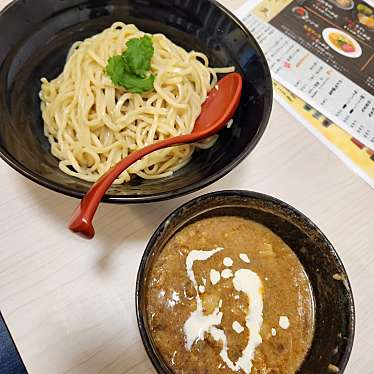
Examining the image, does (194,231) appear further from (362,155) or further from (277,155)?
(362,155)

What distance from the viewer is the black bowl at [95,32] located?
97cm

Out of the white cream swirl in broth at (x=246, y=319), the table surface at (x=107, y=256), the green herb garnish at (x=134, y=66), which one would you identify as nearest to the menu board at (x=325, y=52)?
the table surface at (x=107, y=256)

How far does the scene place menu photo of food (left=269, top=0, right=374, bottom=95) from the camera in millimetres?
1479

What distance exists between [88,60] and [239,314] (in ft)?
2.44

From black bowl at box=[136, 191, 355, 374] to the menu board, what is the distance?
488 mm

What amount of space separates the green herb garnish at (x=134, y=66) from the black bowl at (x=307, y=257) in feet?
1.23

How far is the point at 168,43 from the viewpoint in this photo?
4.09 feet

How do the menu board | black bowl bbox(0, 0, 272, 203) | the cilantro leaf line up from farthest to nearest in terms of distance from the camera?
the menu board < the cilantro leaf < black bowl bbox(0, 0, 272, 203)

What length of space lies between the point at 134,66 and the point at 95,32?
236 millimetres

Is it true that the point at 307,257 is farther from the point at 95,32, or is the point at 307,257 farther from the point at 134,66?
the point at 95,32

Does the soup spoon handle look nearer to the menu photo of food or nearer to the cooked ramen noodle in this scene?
the cooked ramen noodle

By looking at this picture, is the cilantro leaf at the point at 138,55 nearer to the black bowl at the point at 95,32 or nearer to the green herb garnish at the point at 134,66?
the green herb garnish at the point at 134,66

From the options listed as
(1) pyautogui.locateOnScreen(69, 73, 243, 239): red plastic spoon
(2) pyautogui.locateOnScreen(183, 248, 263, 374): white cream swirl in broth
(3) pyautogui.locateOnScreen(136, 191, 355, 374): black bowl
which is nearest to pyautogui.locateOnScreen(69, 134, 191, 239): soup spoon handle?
(1) pyautogui.locateOnScreen(69, 73, 243, 239): red plastic spoon

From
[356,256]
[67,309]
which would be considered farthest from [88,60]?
[356,256]
